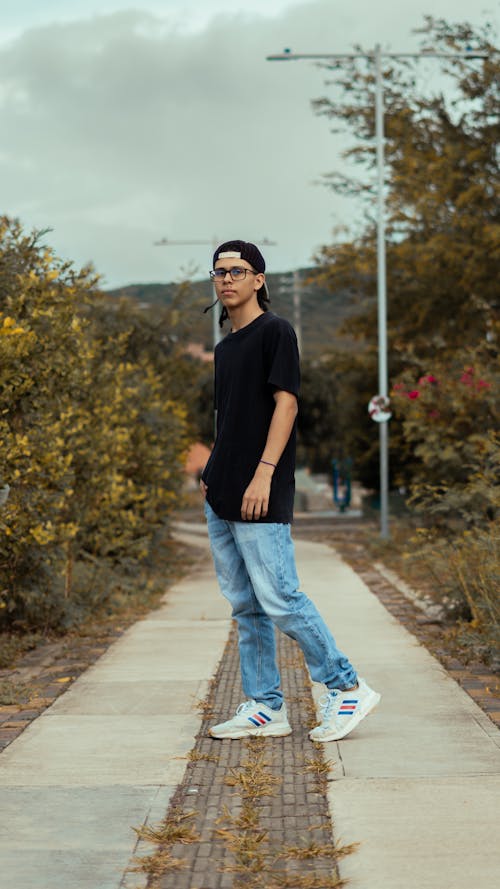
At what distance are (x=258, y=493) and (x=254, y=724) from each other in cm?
107

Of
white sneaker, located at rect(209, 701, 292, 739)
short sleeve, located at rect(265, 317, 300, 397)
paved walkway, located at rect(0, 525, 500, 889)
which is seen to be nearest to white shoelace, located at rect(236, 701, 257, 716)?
white sneaker, located at rect(209, 701, 292, 739)

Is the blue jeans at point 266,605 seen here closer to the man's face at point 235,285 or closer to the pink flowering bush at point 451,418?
the man's face at point 235,285

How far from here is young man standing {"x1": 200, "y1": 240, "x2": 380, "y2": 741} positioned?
17.6ft

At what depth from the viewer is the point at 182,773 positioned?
16.5 feet

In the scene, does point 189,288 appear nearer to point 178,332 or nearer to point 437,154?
point 178,332

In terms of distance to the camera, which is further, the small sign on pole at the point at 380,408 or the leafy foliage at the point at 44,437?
the small sign on pole at the point at 380,408

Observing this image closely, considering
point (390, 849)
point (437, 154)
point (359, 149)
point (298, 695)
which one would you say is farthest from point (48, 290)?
point (359, 149)

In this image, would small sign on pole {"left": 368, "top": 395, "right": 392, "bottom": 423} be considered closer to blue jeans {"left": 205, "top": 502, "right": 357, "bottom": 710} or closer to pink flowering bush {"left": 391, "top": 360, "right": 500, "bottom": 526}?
pink flowering bush {"left": 391, "top": 360, "right": 500, "bottom": 526}

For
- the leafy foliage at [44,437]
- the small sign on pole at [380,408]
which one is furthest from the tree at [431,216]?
the leafy foliage at [44,437]

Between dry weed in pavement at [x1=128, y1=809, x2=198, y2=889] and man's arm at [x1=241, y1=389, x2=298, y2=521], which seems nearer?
dry weed in pavement at [x1=128, y1=809, x2=198, y2=889]

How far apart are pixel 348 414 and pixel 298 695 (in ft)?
72.5

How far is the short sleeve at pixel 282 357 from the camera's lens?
5336mm

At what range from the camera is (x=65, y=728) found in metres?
5.89

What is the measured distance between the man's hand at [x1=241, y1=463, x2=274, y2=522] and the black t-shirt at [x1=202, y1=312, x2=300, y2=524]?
98 millimetres
